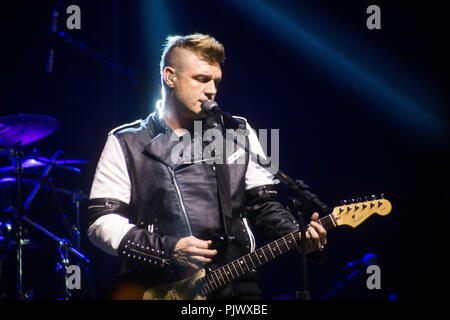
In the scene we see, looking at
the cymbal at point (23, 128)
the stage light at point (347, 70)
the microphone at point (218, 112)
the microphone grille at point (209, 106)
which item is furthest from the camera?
the stage light at point (347, 70)

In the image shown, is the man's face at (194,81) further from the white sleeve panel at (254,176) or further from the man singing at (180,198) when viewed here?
the white sleeve panel at (254,176)

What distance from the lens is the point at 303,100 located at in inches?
197

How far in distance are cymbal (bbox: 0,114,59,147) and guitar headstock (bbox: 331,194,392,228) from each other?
9.17ft

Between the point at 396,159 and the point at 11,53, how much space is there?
4319 millimetres

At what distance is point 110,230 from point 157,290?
429 mm

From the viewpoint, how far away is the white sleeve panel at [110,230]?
2689mm

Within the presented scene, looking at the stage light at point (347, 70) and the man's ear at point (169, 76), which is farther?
the stage light at point (347, 70)

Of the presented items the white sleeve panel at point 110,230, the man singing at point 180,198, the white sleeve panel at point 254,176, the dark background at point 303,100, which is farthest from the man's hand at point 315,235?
the dark background at point 303,100

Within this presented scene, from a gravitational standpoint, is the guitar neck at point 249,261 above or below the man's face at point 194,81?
below

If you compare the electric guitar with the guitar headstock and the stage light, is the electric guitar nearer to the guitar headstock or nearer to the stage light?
the guitar headstock

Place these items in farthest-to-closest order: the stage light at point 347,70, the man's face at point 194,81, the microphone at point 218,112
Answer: the stage light at point 347,70 < the man's face at point 194,81 < the microphone at point 218,112

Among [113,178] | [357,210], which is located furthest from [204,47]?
[357,210]

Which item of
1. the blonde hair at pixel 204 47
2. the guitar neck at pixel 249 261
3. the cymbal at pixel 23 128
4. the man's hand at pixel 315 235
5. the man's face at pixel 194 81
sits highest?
the blonde hair at pixel 204 47

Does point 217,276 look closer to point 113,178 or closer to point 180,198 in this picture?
point 180,198
